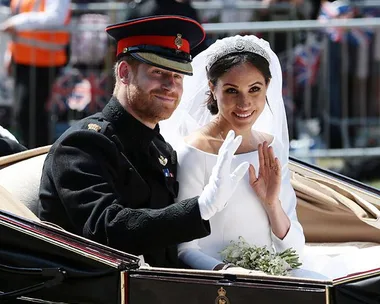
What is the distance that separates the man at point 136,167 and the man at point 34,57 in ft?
13.2

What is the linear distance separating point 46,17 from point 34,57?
1.28ft

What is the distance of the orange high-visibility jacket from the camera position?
767cm

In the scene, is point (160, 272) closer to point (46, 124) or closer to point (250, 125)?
point (250, 125)

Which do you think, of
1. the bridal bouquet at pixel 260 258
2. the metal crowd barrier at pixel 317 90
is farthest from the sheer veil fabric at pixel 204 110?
the metal crowd barrier at pixel 317 90

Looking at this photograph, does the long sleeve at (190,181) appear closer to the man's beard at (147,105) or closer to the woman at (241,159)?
the woman at (241,159)

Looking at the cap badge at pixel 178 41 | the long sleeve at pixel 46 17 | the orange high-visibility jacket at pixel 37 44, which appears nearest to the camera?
the cap badge at pixel 178 41

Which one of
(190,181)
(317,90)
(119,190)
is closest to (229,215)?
(190,181)

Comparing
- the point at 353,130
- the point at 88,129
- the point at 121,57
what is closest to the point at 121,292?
the point at 88,129

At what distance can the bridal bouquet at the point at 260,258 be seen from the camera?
11.5 feet

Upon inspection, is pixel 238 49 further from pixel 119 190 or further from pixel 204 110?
pixel 119 190

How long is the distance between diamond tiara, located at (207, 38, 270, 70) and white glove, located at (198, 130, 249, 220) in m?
0.65

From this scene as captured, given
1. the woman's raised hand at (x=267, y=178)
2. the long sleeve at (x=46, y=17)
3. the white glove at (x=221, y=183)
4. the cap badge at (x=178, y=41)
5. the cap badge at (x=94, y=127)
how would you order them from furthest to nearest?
the long sleeve at (x=46, y=17) < the woman's raised hand at (x=267, y=178) < the cap badge at (x=178, y=41) < the cap badge at (x=94, y=127) < the white glove at (x=221, y=183)

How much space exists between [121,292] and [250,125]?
3.25 feet

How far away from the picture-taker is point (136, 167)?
3.57 m
